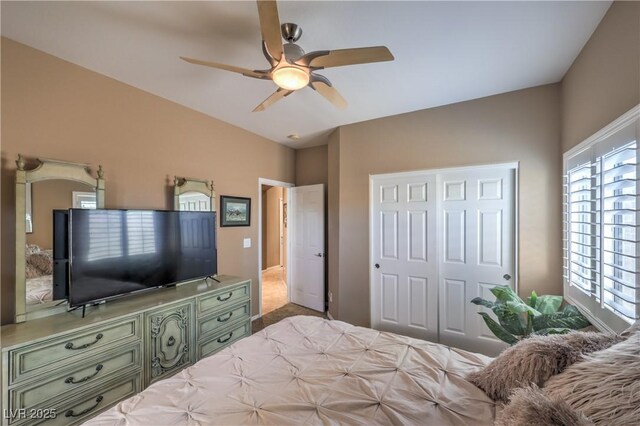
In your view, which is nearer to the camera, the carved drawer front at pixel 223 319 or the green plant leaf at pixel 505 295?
the green plant leaf at pixel 505 295

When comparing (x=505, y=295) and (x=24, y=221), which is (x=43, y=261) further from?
(x=505, y=295)

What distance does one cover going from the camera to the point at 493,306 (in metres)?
1.99

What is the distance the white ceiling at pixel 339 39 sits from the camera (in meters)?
1.53

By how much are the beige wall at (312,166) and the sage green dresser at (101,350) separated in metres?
2.45

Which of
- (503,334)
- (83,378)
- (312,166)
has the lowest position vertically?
A: (83,378)

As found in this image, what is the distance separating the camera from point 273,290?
16.9ft

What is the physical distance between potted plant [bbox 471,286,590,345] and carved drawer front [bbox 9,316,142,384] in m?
2.64

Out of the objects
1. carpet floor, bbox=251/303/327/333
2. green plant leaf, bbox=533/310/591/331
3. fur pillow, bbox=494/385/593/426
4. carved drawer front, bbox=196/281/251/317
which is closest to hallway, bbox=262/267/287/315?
carpet floor, bbox=251/303/327/333

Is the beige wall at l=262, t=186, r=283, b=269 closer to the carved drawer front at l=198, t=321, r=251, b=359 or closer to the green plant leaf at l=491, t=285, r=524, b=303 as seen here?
the carved drawer front at l=198, t=321, r=251, b=359

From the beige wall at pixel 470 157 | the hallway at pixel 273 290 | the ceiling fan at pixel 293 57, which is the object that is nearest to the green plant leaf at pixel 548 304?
the beige wall at pixel 470 157

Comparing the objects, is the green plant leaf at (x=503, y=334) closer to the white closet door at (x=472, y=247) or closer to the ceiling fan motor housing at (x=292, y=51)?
the white closet door at (x=472, y=247)

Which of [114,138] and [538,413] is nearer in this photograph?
[538,413]

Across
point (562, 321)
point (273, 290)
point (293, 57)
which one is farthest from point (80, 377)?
point (273, 290)

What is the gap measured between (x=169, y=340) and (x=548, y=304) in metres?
2.94
